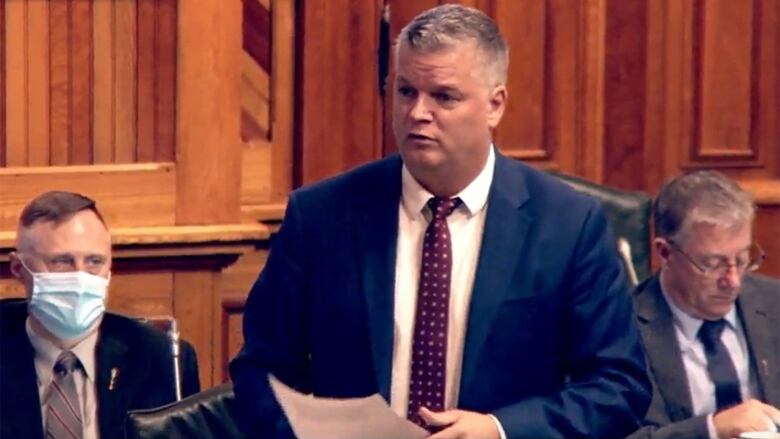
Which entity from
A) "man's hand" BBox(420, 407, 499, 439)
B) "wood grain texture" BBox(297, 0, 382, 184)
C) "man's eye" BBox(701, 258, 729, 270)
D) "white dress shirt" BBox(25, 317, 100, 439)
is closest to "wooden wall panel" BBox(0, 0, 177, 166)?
"wood grain texture" BBox(297, 0, 382, 184)

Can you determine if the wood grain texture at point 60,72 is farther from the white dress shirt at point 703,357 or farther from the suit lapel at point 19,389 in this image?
the white dress shirt at point 703,357

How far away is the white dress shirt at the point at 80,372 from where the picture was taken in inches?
132

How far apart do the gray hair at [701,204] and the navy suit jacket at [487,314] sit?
873 millimetres

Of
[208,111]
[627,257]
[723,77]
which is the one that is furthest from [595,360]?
[723,77]

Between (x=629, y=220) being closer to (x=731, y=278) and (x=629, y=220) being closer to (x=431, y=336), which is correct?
(x=731, y=278)

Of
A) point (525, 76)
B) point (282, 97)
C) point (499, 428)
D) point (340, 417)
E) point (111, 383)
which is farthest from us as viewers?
point (525, 76)

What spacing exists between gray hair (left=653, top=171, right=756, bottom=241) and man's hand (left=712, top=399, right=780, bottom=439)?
0.45m

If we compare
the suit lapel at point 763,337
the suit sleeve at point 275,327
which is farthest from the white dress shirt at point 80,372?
the suit lapel at point 763,337

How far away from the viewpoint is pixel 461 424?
254 cm

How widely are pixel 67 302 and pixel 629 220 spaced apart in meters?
1.45

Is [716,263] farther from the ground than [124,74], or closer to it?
closer to it

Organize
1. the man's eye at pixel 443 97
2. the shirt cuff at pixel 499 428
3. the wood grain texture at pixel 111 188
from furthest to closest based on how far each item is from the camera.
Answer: the wood grain texture at pixel 111 188, the man's eye at pixel 443 97, the shirt cuff at pixel 499 428

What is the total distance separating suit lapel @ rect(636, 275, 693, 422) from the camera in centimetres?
350

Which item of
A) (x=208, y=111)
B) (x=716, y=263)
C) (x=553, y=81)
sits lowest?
(x=716, y=263)
